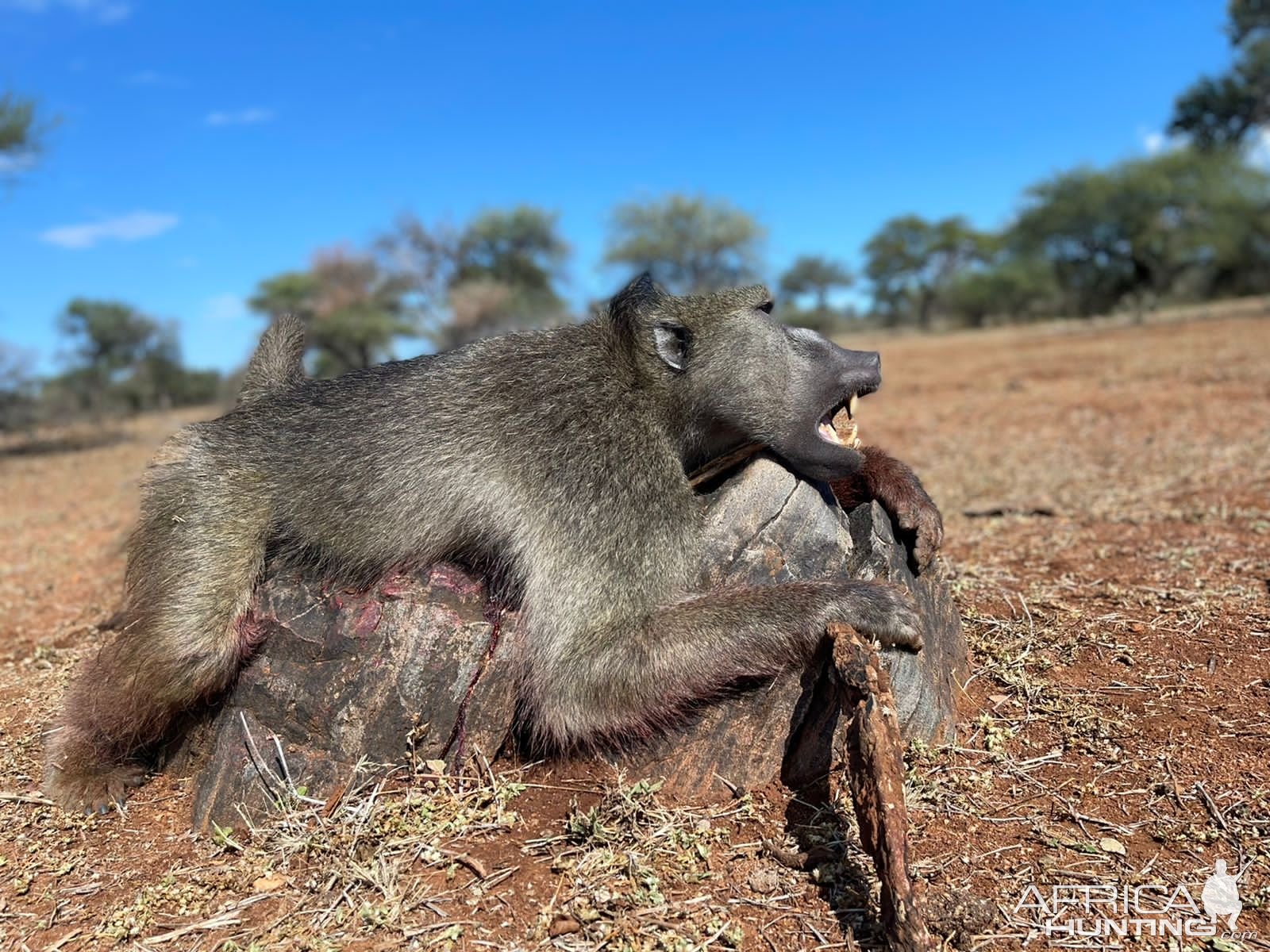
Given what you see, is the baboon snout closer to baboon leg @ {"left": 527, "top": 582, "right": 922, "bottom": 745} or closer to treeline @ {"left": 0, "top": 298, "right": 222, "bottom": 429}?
baboon leg @ {"left": 527, "top": 582, "right": 922, "bottom": 745}

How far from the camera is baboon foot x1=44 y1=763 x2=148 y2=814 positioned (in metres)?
2.91

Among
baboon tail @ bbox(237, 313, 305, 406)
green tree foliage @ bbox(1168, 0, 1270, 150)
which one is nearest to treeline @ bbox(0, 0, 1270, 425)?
green tree foliage @ bbox(1168, 0, 1270, 150)

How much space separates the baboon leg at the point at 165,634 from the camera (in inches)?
→ 108

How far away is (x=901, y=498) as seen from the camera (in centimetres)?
305

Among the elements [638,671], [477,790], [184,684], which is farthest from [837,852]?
[184,684]

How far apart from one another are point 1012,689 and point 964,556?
5.68 feet

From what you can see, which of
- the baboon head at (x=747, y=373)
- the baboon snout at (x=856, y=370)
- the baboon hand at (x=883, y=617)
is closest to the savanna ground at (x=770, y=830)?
the baboon hand at (x=883, y=617)

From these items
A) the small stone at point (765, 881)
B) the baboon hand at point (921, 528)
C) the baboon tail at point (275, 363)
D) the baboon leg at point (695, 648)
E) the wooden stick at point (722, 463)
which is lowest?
the small stone at point (765, 881)

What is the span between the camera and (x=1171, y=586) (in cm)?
386

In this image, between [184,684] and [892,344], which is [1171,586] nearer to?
[184,684]

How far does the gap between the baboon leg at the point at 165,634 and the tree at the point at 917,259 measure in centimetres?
4994

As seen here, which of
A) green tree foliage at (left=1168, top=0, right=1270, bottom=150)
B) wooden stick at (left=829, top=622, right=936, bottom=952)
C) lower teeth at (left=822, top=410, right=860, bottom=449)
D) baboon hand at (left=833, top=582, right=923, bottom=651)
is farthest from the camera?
green tree foliage at (left=1168, top=0, right=1270, bottom=150)

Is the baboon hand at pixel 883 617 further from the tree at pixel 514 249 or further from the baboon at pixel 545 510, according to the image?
the tree at pixel 514 249

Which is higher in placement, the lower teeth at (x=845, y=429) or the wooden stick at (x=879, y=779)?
the lower teeth at (x=845, y=429)
